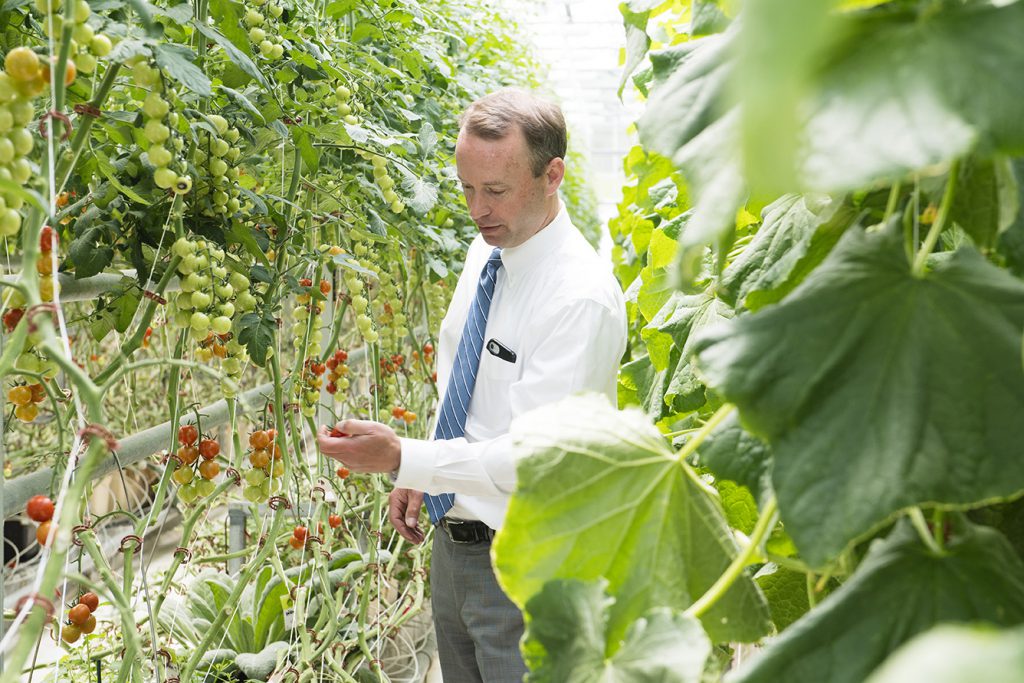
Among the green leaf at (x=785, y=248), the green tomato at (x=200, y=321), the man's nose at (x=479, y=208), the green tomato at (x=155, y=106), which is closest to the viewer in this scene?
the green leaf at (x=785, y=248)

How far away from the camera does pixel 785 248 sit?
683mm

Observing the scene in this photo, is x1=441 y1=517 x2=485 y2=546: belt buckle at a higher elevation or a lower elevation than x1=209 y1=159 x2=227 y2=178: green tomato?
lower

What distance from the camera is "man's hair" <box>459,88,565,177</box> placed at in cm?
182

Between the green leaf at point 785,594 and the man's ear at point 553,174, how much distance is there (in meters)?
1.25

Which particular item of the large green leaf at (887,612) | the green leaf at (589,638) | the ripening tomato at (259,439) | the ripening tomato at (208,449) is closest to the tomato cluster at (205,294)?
the ripening tomato at (208,449)

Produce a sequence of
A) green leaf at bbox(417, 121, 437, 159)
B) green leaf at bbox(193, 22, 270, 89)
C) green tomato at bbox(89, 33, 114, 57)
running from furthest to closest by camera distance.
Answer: green leaf at bbox(417, 121, 437, 159), green leaf at bbox(193, 22, 270, 89), green tomato at bbox(89, 33, 114, 57)

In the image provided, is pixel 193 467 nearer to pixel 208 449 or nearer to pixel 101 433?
pixel 208 449

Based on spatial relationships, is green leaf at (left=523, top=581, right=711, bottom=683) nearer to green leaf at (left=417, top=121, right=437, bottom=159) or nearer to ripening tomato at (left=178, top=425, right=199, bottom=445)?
ripening tomato at (left=178, top=425, right=199, bottom=445)

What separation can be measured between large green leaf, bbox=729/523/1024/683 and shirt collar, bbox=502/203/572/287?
4.88 feet

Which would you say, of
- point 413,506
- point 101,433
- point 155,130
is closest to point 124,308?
point 155,130

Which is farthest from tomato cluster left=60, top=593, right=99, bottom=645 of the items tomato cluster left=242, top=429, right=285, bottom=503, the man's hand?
the man's hand

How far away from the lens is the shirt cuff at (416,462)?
5.41ft

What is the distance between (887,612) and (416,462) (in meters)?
1.25

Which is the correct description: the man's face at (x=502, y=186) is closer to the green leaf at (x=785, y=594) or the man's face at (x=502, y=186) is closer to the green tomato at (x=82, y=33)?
the green tomato at (x=82, y=33)
